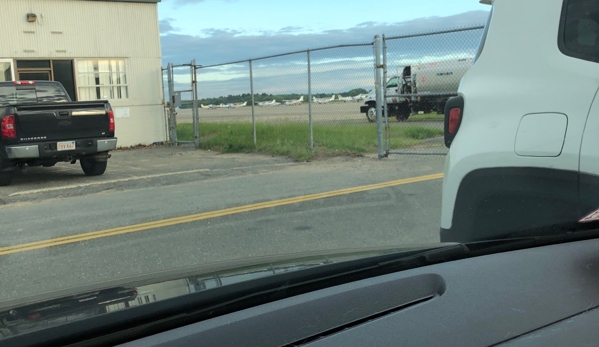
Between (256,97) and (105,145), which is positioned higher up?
(256,97)

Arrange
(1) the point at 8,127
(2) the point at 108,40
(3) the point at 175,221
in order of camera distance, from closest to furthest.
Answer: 1. (3) the point at 175,221
2. (1) the point at 8,127
3. (2) the point at 108,40

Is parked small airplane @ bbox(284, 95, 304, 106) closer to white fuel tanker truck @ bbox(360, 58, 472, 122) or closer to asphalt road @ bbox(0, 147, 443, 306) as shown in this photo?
white fuel tanker truck @ bbox(360, 58, 472, 122)

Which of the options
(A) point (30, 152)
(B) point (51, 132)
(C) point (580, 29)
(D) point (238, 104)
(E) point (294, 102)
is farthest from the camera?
(D) point (238, 104)

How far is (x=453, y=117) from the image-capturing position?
330cm

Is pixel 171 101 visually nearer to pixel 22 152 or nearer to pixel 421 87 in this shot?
pixel 22 152

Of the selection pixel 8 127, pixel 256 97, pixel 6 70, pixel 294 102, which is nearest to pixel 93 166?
pixel 8 127

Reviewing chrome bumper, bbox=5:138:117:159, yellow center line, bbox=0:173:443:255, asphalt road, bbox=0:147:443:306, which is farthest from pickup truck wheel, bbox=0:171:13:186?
yellow center line, bbox=0:173:443:255

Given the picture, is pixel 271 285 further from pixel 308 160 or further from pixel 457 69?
pixel 457 69

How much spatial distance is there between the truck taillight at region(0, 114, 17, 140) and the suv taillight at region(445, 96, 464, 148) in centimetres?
849

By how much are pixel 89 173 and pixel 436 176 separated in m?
6.83

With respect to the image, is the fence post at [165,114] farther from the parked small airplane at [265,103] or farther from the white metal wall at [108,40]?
the parked small airplane at [265,103]

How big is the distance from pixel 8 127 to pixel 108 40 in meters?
8.21

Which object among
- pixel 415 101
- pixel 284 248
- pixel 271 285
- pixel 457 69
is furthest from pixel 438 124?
pixel 271 285

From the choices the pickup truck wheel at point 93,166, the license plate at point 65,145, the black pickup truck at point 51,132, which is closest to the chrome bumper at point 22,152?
the black pickup truck at point 51,132
